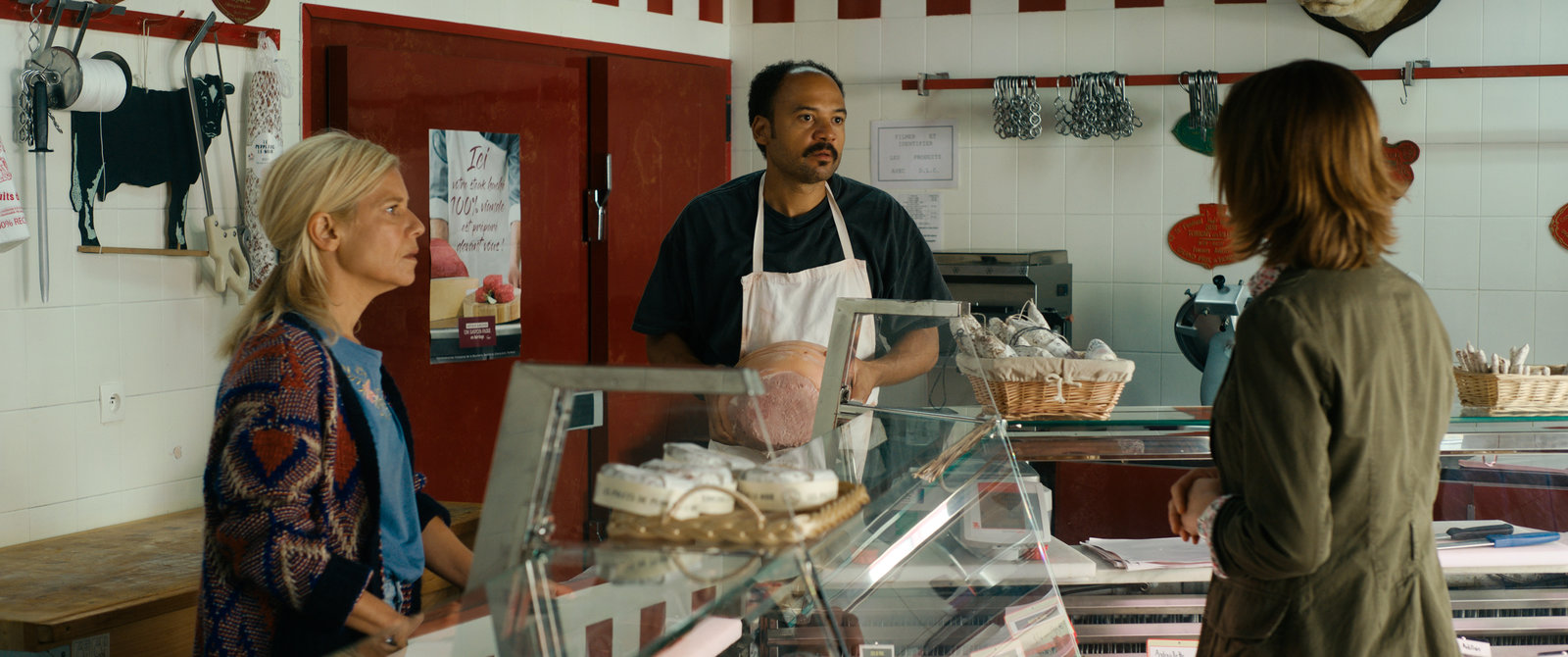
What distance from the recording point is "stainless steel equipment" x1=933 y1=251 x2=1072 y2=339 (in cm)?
453

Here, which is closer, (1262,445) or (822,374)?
(1262,445)

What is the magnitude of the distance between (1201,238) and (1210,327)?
23.1 inches

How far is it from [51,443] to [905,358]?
7.23 feet

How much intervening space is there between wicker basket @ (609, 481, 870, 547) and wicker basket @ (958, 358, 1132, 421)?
1.30 meters

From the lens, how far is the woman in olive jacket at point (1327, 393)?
1.47 m

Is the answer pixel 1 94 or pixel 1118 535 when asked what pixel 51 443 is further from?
pixel 1118 535

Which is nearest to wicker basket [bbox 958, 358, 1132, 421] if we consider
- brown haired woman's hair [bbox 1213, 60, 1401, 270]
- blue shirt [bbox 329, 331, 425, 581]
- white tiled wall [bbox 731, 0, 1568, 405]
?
brown haired woman's hair [bbox 1213, 60, 1401, 270]

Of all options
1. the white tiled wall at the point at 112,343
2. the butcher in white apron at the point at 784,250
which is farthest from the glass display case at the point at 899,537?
the white tiled wall at the point at 112,343

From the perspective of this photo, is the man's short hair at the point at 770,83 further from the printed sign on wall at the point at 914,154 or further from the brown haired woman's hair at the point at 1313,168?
the printed sign on wall at the point at 914,154

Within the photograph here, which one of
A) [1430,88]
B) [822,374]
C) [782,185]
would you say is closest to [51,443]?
[782,185]

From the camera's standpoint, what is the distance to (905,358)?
80.7 inches

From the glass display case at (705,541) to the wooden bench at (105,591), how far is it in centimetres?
125

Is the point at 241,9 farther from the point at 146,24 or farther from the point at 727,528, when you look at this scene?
the point at 727,528

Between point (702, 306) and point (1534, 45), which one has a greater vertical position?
point (1534, 45)
